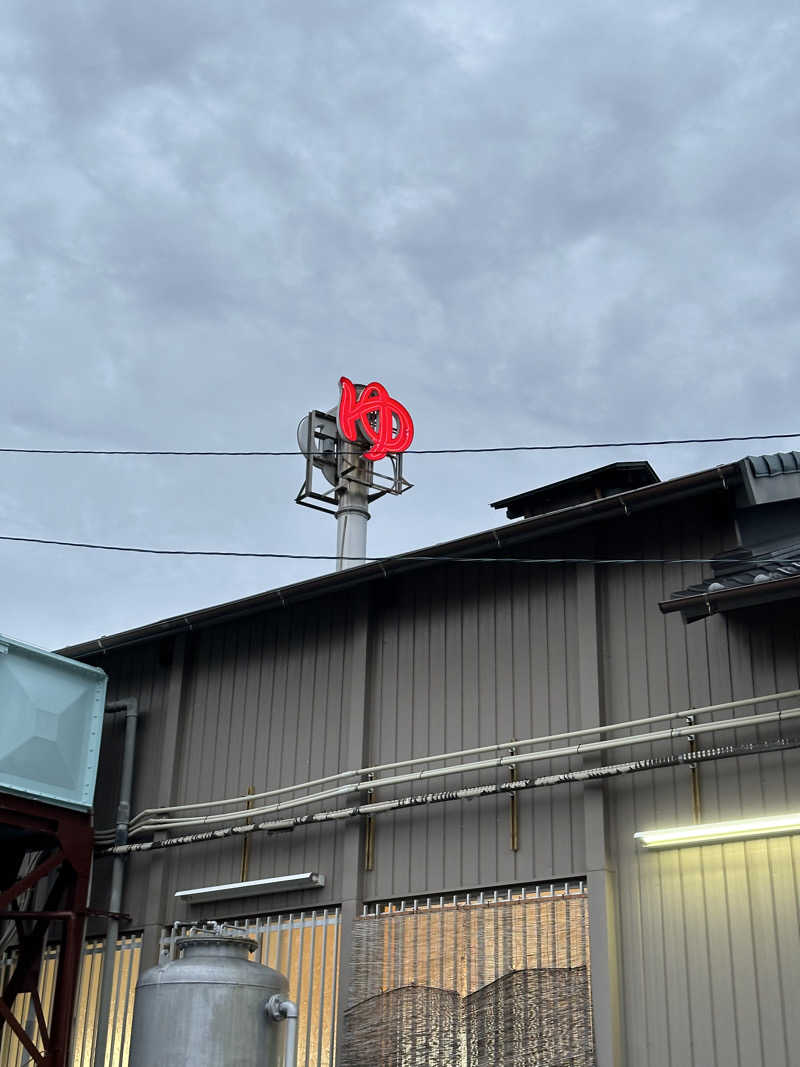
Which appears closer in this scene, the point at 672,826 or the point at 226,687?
the point at 672,826

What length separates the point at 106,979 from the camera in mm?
16578

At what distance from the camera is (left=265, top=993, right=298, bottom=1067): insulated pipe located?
13.8m

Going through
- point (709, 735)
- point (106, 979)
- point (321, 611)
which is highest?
point (321, 611)

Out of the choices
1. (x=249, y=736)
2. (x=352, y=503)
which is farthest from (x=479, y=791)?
(x=352, y=503)

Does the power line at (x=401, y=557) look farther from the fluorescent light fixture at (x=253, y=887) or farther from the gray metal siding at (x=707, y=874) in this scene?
A: the fluorescent light fixture at (x=253, y=887)

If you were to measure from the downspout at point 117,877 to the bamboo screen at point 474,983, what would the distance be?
12.9 feet

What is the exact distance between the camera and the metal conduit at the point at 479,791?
12.6 metres

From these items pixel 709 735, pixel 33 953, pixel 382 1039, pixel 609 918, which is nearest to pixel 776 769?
pixel 709 735

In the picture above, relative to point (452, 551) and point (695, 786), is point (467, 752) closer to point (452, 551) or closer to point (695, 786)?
point (452, 551)

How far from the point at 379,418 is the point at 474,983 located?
10.4 metres

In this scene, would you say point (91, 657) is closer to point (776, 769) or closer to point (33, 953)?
point (33, 953)

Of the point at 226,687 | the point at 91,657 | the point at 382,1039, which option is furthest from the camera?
the point at 91,657

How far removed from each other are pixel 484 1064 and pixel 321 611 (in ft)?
20.1

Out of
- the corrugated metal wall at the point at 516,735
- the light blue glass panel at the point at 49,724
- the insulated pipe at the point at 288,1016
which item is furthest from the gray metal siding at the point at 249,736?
the insulated pipe at the point at 288,1016
